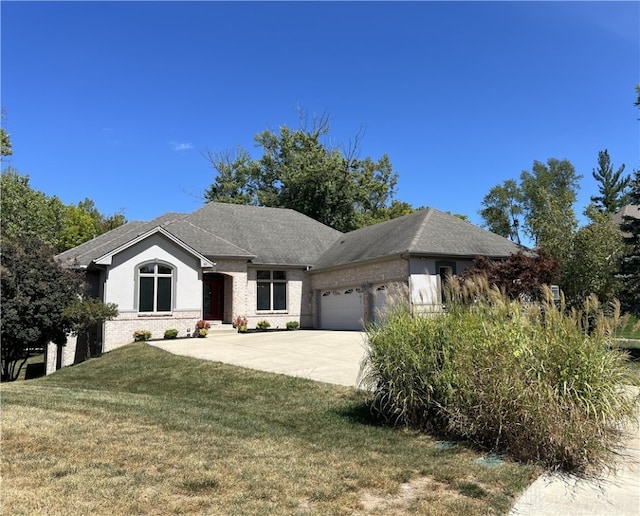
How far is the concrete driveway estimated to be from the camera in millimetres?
10852

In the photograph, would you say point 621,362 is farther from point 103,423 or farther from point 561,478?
point 103,423

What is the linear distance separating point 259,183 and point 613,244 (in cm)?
3098

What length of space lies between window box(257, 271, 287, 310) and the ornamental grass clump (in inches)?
740

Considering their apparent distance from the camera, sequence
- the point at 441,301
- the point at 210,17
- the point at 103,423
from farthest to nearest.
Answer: the point at 210,17
the point at 441,301
the point at 103,423

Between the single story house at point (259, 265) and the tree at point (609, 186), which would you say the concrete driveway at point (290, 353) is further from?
the tree at point (609, 186)

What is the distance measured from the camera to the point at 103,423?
6.48 meters

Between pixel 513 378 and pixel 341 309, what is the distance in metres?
19.1

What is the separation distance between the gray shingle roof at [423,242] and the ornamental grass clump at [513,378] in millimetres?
13327

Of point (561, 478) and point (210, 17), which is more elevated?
point (210, 17)

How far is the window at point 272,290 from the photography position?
1001 inches

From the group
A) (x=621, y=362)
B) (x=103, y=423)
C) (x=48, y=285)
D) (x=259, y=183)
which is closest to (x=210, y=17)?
(x=48, y=285)

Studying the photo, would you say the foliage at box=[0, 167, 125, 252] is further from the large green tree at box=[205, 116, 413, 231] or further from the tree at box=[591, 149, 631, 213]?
the tree at box=[591, 149, 631, 213]

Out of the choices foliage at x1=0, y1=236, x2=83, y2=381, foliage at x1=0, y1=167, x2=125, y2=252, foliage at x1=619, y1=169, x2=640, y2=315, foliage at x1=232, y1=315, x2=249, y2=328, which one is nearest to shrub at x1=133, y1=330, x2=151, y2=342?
foliage at x1=0, y1=236, x2=83, y2=381

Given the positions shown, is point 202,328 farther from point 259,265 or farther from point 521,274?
point 521,274
